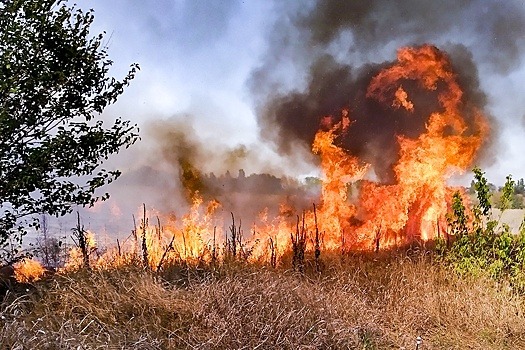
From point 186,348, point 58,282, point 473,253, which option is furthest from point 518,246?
point 58,282

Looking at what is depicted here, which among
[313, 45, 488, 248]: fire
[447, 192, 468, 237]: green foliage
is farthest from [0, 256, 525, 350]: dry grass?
[313, 45, 488, 248]: fire

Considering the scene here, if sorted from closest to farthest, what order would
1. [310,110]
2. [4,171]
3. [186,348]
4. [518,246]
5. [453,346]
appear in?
[186,348]
[453,346]
[4,171]
[518,246]
[310,110]

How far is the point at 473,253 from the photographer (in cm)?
829

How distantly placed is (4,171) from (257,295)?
3.91 metres

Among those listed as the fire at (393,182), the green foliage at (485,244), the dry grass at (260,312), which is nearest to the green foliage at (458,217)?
the green foliage at (485,244)

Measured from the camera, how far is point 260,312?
5742mm

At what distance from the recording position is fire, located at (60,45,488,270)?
11.6 m

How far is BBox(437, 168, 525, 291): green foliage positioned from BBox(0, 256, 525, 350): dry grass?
0.89 ft

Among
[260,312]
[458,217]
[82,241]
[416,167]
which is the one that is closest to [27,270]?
[82,241]

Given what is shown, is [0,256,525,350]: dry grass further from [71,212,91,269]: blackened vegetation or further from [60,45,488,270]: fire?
[60,45,488,270]: fire

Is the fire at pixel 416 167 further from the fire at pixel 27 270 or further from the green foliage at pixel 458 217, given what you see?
the fire at pixel 27 270

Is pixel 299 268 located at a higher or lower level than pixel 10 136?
lower

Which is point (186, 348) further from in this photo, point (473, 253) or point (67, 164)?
point (473, 253)

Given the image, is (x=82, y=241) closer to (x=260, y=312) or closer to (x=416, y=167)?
(x=260, y=312)
